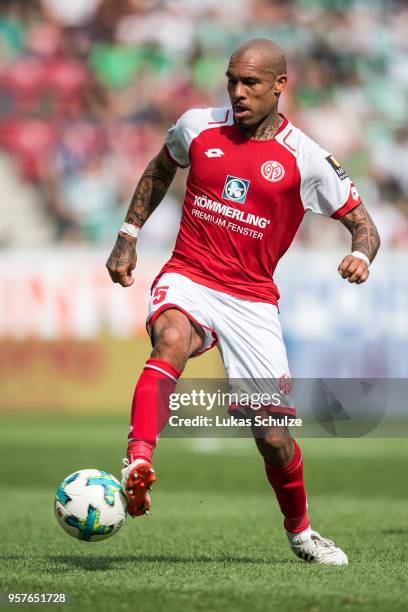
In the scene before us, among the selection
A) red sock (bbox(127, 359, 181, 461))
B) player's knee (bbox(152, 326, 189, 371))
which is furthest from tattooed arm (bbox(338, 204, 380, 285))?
red sock (bbox(127, 359, 181, 461))

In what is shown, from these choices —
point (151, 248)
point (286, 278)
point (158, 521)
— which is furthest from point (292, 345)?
point (158, 521)

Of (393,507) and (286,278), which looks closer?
(393,507)

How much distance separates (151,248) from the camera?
55.2 feet

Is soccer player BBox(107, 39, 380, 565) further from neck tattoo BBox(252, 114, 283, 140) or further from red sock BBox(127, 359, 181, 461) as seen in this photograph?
red sock BBox(127, 359, 181, 461)

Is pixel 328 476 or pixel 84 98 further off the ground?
pixel 84 98

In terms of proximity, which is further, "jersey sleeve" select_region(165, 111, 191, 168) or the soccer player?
"jersey sleeve" select_region(165, 111, 191, 168)

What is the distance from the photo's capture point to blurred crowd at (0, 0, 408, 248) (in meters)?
17.4

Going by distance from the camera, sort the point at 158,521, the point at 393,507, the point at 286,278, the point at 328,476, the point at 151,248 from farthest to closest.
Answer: the point at 151,248 → the point at 286,278 → the point at 328,476 → the point at 393,507 → the point at 158,521

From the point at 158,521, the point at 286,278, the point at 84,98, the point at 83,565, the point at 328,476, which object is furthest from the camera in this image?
the point at 84,98

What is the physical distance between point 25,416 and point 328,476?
607cm

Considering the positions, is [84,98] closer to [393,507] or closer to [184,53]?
[184,53]

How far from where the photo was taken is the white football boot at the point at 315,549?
568cm

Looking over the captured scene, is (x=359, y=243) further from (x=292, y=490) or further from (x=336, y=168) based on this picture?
(x=292, y=490)

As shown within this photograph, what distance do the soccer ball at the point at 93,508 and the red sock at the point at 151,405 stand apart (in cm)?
24
